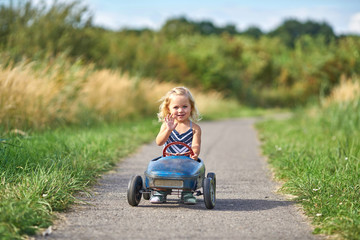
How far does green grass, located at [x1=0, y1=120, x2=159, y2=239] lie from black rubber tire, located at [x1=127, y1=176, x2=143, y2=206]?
24.1 inches

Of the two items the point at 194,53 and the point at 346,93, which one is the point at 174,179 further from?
the point at 194,53

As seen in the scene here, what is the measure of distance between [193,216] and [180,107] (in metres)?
1.30

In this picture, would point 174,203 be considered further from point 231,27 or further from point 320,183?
point 231,27

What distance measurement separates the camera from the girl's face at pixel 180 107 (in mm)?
5645

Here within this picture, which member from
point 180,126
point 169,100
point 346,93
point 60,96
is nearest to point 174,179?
point 180,126

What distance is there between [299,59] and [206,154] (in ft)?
104

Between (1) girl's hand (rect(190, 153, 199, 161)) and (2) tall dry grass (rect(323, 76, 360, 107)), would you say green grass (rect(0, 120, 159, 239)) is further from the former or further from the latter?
(2) tall dry grass (rect(323, 76, 360, 107))

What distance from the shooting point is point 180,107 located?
5.65 metres

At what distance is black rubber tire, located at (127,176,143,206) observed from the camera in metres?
5.21

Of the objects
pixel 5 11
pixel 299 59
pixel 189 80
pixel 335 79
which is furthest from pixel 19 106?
pixel 299 59

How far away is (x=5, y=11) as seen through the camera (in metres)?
16.4

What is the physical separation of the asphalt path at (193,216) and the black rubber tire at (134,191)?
3.2 inches

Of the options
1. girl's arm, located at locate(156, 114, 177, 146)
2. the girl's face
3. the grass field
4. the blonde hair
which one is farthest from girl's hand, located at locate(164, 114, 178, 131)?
the grass field

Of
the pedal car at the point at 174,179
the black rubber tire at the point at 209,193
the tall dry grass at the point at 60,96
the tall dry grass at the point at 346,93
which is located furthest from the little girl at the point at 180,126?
the tall dry grass at the point at 346,93
